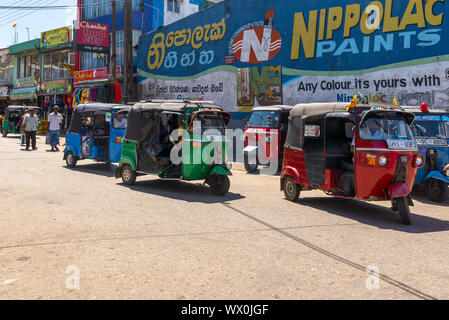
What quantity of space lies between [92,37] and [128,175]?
62.5 ft

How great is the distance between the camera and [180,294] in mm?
4254

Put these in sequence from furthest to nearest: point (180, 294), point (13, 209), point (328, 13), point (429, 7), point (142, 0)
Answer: point (142, 0) < point (328, 13) < point (429, 7) < point (13, 209) < point (180, 294)

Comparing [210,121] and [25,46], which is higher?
[25,46]

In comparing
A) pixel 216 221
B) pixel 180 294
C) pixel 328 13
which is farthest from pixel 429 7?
pixel 180 294

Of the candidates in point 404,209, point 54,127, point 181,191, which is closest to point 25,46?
point 54,127

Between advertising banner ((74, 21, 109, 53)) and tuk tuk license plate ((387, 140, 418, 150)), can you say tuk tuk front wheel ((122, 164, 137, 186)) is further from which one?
→ advertising banner ((74, 21, 109, 53))

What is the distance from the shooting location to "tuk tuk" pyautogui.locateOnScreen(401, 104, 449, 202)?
32.6 ft

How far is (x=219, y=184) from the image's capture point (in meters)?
10.4

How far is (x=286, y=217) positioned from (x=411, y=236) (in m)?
2.10

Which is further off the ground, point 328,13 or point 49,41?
point 49,41

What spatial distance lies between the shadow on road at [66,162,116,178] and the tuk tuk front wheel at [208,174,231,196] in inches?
156

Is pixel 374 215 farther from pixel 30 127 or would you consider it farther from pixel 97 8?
pixel 97 8

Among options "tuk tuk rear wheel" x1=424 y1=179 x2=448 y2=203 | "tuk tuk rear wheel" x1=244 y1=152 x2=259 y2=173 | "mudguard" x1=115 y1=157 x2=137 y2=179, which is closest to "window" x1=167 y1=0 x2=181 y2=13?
"tuk tuk rear wheel" x1=244 y1=152 x2=259 y2=173

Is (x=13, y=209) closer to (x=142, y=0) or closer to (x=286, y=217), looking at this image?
(x=286, y=217)
